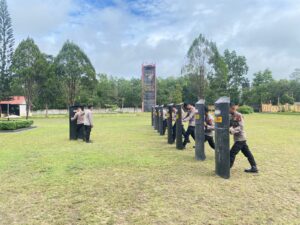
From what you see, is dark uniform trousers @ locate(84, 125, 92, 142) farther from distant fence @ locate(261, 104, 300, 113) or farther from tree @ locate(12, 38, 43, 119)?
distant fence @ locate(261, 104, 300, 113)

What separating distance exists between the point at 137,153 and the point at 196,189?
4394 millimetres

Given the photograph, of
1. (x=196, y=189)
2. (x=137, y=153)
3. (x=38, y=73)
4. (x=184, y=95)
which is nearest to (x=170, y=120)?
(x=137, y=153)

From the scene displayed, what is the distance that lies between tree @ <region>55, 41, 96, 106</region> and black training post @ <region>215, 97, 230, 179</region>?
143ft

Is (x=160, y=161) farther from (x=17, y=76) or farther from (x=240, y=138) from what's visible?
(x=17, y=76)

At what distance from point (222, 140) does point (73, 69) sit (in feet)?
144

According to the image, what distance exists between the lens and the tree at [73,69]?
47.9 meters

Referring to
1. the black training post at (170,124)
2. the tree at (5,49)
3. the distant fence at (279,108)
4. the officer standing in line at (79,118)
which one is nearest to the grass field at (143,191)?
the black training post at (170,124)

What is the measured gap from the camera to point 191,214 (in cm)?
440

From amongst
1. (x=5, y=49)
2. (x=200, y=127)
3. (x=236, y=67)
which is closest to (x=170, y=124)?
(x=200, y=127)

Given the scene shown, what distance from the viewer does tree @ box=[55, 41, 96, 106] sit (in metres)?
47.9

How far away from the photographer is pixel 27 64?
41969 mm

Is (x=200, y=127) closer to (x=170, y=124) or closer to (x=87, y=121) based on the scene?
(x=170, y=124)

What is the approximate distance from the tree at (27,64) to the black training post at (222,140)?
38416 mm

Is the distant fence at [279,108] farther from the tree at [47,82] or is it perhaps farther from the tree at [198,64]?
the tree at [47,82]
